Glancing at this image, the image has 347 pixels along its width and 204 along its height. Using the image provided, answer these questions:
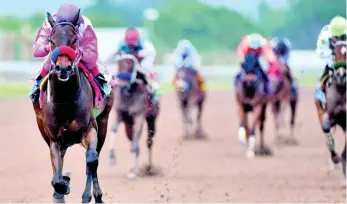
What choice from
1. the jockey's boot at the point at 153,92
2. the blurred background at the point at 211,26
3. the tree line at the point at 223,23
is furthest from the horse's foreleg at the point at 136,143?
the tree line at the point at 223,23

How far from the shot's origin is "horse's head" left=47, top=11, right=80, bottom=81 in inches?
293

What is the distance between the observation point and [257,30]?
47219 millimetres

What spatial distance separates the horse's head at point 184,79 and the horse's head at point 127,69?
6.33m

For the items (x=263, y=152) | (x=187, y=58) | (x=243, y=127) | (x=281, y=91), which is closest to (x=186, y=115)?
(x=187, y=58)

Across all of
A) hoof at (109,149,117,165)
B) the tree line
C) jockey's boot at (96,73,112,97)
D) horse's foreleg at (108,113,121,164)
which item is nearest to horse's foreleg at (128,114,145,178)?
horse's foreleg at (108,113,121,164)

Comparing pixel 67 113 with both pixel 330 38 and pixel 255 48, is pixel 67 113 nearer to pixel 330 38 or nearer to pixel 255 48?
pixel 330 38

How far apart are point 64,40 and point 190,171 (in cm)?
630

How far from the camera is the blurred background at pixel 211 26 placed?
4106cm

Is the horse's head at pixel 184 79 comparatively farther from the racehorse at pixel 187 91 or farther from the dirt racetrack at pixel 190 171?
the dirt racetrack at pixel 190 171

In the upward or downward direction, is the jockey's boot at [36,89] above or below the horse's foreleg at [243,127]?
below

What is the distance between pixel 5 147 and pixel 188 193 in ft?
21.6

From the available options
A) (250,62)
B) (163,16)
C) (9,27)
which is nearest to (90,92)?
(250,62)

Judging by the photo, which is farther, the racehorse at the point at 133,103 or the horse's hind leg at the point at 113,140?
the horse's hind leg at the point at 113,140

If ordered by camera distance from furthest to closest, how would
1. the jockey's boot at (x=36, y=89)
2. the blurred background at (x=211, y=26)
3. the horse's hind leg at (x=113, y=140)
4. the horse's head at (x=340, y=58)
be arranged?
the blurred background at (x=211, y=26) < the horse's hind leg at (x=113, y=140) < the horse's head at (x=340, y=58) < the jockey's boot at (x=36, y=89)
